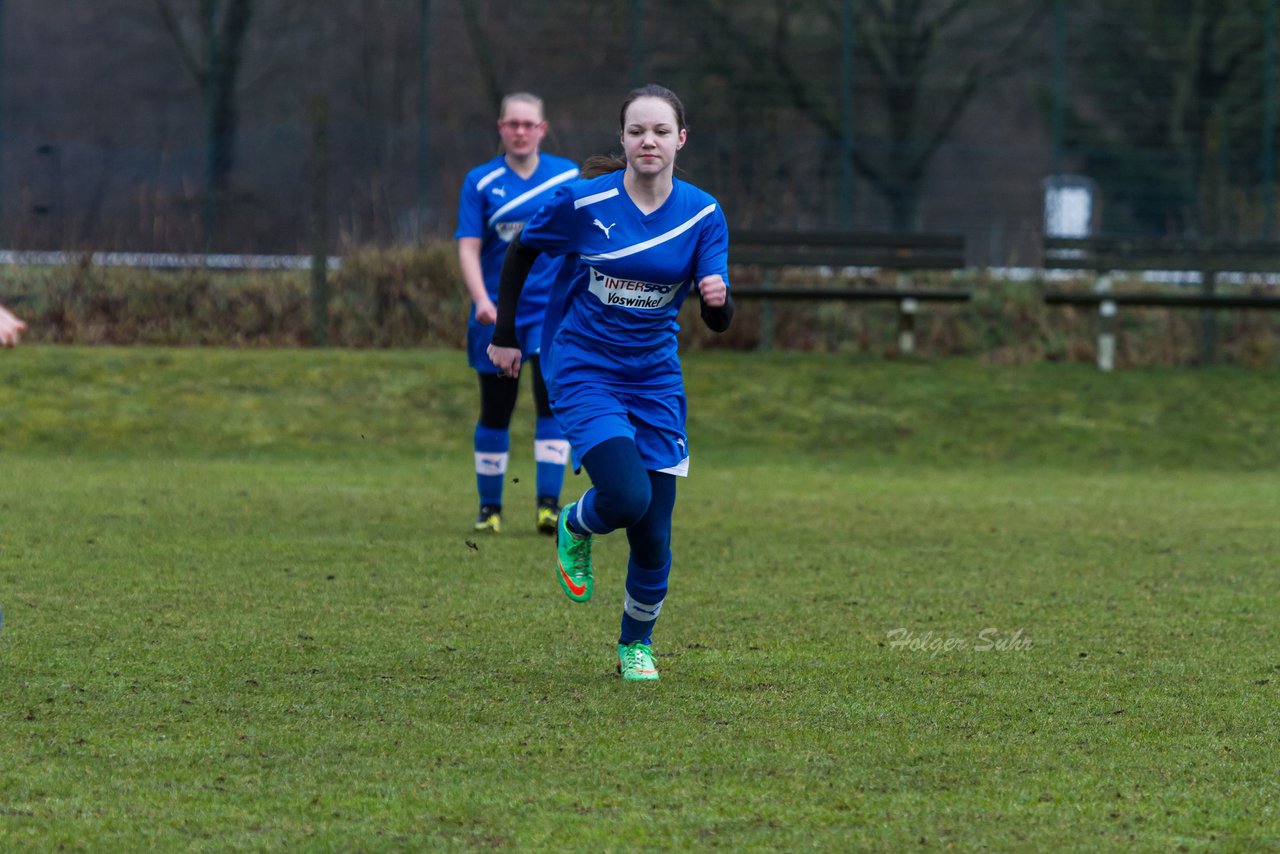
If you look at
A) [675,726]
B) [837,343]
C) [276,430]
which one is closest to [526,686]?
[675,726]

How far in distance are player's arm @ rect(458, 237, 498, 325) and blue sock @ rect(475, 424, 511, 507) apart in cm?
71

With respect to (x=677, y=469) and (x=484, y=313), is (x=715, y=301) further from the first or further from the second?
(x=484, y=313)

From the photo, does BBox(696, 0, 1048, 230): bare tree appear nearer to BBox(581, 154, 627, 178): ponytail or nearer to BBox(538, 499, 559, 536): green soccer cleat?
BBox(538, 499, 559, 536): green soccer cleat

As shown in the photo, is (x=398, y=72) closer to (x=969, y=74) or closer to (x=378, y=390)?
(x=969, y=74)

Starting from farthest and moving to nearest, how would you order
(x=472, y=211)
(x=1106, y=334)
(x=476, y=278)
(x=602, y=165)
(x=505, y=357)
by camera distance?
(x=1106, y=334) < (x=472, y=211) < (x=476, y=278) < (x=602, y=165) < (x=505, y=357)

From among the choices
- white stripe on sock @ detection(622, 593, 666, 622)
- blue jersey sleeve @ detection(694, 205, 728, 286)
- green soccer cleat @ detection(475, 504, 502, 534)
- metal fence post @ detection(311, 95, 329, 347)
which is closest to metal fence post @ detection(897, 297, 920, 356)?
metal fence post @ detection(311, 95, 329, 347)

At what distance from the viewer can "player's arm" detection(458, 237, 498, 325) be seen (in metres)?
8.93

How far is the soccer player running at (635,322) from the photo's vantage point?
18.1ft

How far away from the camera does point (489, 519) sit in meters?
9.57

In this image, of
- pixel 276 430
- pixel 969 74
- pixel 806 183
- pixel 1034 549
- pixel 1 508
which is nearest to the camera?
pixel 1034 549

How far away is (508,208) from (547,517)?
1610 mm

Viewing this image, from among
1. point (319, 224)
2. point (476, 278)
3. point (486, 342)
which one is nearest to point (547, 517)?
point (486, 342)

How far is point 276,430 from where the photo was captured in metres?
14.2

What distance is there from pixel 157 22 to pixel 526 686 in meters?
23.3
